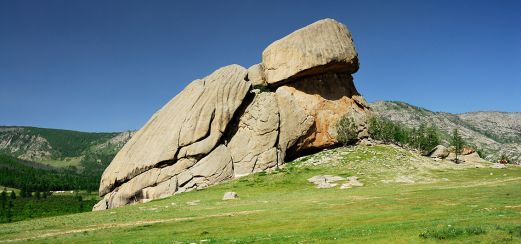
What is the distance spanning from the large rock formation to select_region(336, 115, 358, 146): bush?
3072 mm

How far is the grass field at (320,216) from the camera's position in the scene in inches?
1267

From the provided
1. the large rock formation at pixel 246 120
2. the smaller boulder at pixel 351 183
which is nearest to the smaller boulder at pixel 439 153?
the large rock formation at pixel 246 120

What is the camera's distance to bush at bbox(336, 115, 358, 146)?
409 feet

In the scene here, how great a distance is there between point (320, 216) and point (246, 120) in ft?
238

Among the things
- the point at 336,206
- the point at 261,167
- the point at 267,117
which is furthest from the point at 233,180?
the point at 336,206

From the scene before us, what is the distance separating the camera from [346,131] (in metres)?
125

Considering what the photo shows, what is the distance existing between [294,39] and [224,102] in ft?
97.9

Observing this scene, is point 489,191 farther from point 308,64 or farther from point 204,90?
point 204,90

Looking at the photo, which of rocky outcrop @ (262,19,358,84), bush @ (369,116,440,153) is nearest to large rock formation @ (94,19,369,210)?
rocky outcrop @ (262,19,358,84)

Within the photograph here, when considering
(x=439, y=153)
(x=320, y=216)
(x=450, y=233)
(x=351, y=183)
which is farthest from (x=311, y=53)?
(x=450, y=233)

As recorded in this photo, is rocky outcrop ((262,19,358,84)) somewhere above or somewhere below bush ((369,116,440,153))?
above

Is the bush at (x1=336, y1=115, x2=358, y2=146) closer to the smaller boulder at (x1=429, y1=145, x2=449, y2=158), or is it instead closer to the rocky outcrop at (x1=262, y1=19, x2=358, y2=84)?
the rocky outcrop at (x1=262, y1=19, x2=358, y2=84)

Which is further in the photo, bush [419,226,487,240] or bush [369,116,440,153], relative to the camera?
bush [369,116,440,153]

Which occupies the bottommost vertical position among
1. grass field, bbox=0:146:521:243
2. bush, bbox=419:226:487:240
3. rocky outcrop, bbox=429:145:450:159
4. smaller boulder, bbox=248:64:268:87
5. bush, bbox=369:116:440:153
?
grass field, bbox=0:146:521:243
